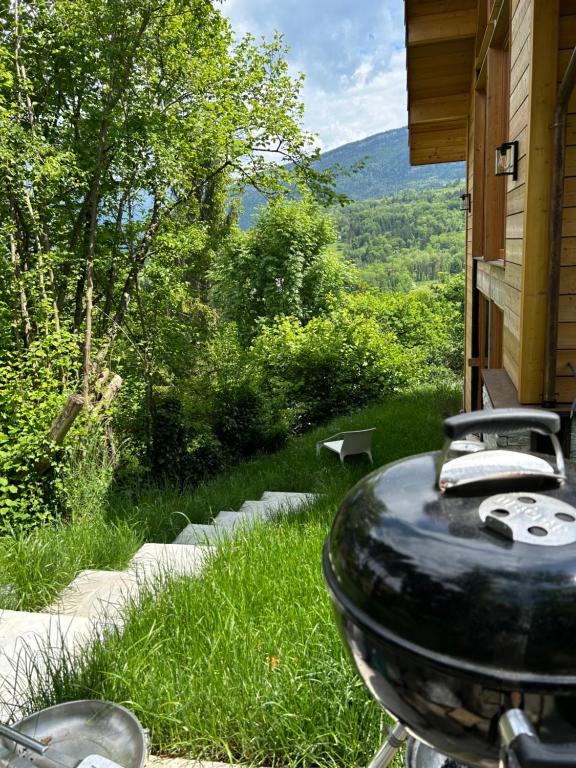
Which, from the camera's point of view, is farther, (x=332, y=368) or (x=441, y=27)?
(x=332, y=368)

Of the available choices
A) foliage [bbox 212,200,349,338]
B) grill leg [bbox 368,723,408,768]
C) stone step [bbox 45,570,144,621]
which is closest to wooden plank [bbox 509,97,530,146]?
grill leg [bbox 368,723,408,768]

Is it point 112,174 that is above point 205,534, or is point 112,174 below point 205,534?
above

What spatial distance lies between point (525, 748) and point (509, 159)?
3676 millimetres

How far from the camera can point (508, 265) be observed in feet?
13.1

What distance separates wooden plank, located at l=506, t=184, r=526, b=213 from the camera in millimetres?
3406

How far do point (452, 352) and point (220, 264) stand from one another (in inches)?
340

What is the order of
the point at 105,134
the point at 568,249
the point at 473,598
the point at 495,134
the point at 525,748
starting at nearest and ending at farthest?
the point at 525,748 < the point at 473,598 < the point at 568,249 < the point at 495,134 < the point at 105,134

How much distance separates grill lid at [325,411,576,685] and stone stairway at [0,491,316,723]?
1.83m

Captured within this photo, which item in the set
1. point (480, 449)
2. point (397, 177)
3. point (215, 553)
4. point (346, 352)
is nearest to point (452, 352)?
point (346, 352)

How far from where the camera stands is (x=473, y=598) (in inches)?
33.8

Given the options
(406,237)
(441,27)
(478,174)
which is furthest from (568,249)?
(406,237)

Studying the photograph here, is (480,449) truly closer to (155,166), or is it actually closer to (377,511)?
(377,511)

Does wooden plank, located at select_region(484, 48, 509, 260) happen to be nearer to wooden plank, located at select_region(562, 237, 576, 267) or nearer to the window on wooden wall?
the window on wooden wall

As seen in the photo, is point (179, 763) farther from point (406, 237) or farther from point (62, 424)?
point (406, 237)
